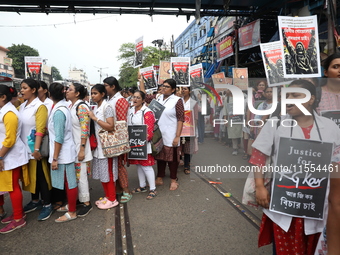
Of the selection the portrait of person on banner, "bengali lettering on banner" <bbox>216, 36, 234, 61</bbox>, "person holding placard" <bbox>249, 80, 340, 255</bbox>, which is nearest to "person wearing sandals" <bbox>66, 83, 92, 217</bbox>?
"person holding placard" <bbox>249, 80, 340, 255</bbox>

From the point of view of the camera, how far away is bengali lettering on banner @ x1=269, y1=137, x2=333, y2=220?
1.55 meters

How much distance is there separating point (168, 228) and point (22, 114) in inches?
91.5

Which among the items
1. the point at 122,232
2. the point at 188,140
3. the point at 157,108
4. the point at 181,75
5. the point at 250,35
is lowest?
the point at 122,232

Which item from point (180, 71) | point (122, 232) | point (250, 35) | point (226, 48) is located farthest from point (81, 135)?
point (226, 48)

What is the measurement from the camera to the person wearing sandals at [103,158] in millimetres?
3248

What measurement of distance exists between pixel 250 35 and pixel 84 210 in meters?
9.32

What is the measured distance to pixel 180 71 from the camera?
587cm

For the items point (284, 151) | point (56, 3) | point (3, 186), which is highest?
point (56, 3)

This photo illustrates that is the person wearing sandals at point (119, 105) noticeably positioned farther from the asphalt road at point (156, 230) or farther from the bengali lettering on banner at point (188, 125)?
the bengali lettering on banner at point (188, 125)

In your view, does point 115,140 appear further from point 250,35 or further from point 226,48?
point 226,48

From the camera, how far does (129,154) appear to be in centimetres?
378

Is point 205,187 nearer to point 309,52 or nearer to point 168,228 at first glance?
point 168,228

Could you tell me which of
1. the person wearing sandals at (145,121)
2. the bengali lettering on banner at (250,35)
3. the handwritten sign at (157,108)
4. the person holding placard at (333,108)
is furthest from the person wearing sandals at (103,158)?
the bengali lettering on banner at (250,35)

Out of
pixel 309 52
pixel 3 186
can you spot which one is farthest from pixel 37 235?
pixel 309 52
